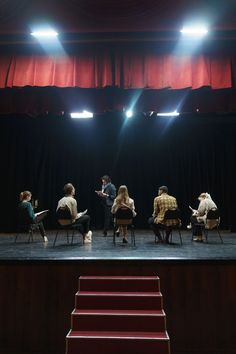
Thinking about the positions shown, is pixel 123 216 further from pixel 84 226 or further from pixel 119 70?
pixel 119 70

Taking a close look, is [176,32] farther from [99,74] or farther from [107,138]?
[107,138]

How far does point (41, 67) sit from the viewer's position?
14.2 feet

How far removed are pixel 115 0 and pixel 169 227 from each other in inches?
149

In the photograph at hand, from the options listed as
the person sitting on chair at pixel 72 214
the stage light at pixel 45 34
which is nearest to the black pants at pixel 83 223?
the person sitting on chair at pixel 72 214
